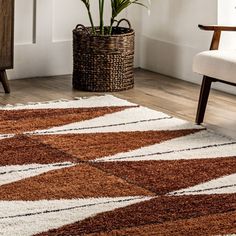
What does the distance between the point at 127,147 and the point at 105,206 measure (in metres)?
0.76

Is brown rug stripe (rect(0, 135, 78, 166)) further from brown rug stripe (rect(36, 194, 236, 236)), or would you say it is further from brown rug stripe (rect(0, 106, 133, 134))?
brown rug stripe (rect(36, 194, 236, 236))

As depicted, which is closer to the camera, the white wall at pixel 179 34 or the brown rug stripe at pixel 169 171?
the brown rug stripe at pixel 169 171

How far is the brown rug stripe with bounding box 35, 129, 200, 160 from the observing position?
358cm

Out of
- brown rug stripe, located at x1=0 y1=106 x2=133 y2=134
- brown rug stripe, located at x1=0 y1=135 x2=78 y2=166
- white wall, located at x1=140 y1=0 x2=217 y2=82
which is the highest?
white wall, located at x1=140 y1=0 x2=217 y2=82

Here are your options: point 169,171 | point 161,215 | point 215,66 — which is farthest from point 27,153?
point 215,66

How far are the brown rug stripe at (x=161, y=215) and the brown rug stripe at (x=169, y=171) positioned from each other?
0.46 feet

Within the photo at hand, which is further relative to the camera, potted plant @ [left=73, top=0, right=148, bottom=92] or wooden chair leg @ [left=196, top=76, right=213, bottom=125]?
potted plant @ [left=73, top=0, right=148, bottom=92]

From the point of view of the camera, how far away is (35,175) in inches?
128

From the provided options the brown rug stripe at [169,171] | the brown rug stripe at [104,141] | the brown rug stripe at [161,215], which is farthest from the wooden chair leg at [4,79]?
the brown rug stripe at [161,215]

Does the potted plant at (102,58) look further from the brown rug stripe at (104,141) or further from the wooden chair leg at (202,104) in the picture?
the brown rug stripe at (104,141)

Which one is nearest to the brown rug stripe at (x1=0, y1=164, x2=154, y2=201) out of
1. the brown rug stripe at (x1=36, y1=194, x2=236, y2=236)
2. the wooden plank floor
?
the brown rug stripe at (x1=36, y1=194, x2=236, y2=236)

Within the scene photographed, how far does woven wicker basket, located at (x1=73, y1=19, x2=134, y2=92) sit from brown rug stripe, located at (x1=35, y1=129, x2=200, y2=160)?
3.30 ft

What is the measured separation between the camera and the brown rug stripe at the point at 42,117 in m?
3.96

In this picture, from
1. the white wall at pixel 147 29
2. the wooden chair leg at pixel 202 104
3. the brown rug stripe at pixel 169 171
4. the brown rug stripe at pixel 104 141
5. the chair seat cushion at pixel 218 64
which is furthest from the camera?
the white wall at pixel 147 29
